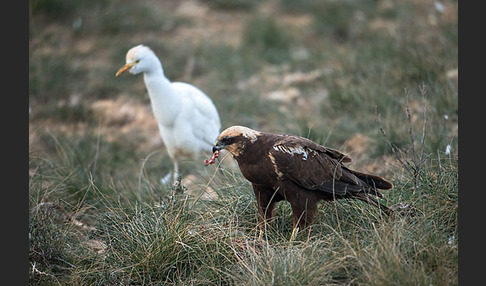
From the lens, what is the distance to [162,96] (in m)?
5.96

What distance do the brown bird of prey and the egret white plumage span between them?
1.91m

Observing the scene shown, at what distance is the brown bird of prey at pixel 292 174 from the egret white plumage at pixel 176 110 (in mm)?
1909

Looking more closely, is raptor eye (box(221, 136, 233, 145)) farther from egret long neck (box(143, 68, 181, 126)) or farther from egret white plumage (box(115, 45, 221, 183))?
egret long neck (box(143, 68, 181, 126))

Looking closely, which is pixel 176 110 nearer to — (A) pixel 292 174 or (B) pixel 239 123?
(B) pixel 239 123

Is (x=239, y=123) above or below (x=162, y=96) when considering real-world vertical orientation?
below

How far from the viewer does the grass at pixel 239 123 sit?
3.78 metres

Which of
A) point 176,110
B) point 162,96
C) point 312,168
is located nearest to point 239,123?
point 176,110

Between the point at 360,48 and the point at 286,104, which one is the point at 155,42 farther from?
the point at 360,48

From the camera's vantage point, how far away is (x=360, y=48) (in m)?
8.85

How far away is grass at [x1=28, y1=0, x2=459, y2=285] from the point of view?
378cm

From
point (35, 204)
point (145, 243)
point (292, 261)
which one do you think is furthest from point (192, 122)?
point (292, 261)

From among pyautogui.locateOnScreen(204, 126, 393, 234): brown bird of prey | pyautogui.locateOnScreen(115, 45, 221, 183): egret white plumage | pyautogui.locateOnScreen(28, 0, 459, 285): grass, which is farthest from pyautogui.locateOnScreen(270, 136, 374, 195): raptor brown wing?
pyautogui.locateOnScreen(115, 45, 221, 183): egret white plumage

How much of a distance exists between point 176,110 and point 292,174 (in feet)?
8.25

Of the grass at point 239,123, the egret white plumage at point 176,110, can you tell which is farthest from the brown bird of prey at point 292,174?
the egret white plumage at point 176,110
